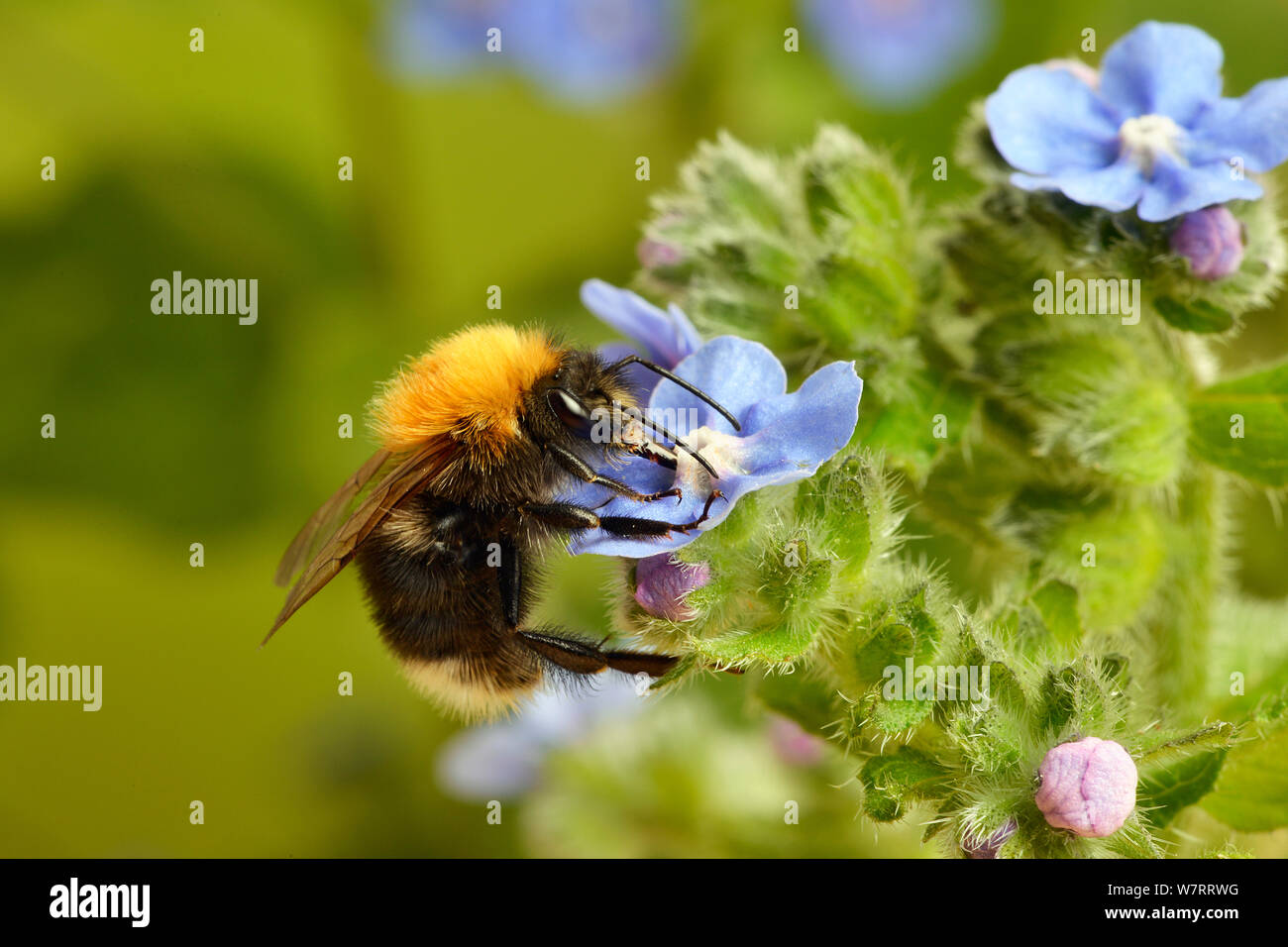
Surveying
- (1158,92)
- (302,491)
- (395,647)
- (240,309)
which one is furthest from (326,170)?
(1158,92)

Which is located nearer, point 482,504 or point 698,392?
point 698,392

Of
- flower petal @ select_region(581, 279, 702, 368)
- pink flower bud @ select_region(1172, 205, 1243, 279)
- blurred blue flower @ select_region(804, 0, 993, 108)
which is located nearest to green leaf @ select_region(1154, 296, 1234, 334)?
pink flower bud @ select_region(1172, 205, 1243, 279)

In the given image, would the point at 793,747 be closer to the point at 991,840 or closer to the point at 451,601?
the point at 451,601

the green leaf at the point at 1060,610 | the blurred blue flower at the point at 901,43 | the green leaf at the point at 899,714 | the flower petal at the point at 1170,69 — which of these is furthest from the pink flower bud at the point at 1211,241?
the blurred blue flower at the point at 901,43

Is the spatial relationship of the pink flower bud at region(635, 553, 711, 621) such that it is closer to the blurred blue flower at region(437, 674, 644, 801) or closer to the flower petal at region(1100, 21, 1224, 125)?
the flower petal at region(1100, 21, 1224, 125)

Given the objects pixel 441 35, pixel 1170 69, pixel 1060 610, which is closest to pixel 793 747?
pixel 1060 610

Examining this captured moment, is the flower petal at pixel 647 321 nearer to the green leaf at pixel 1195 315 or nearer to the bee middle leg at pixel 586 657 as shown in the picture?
the bee middle leg at pixel 586 657
